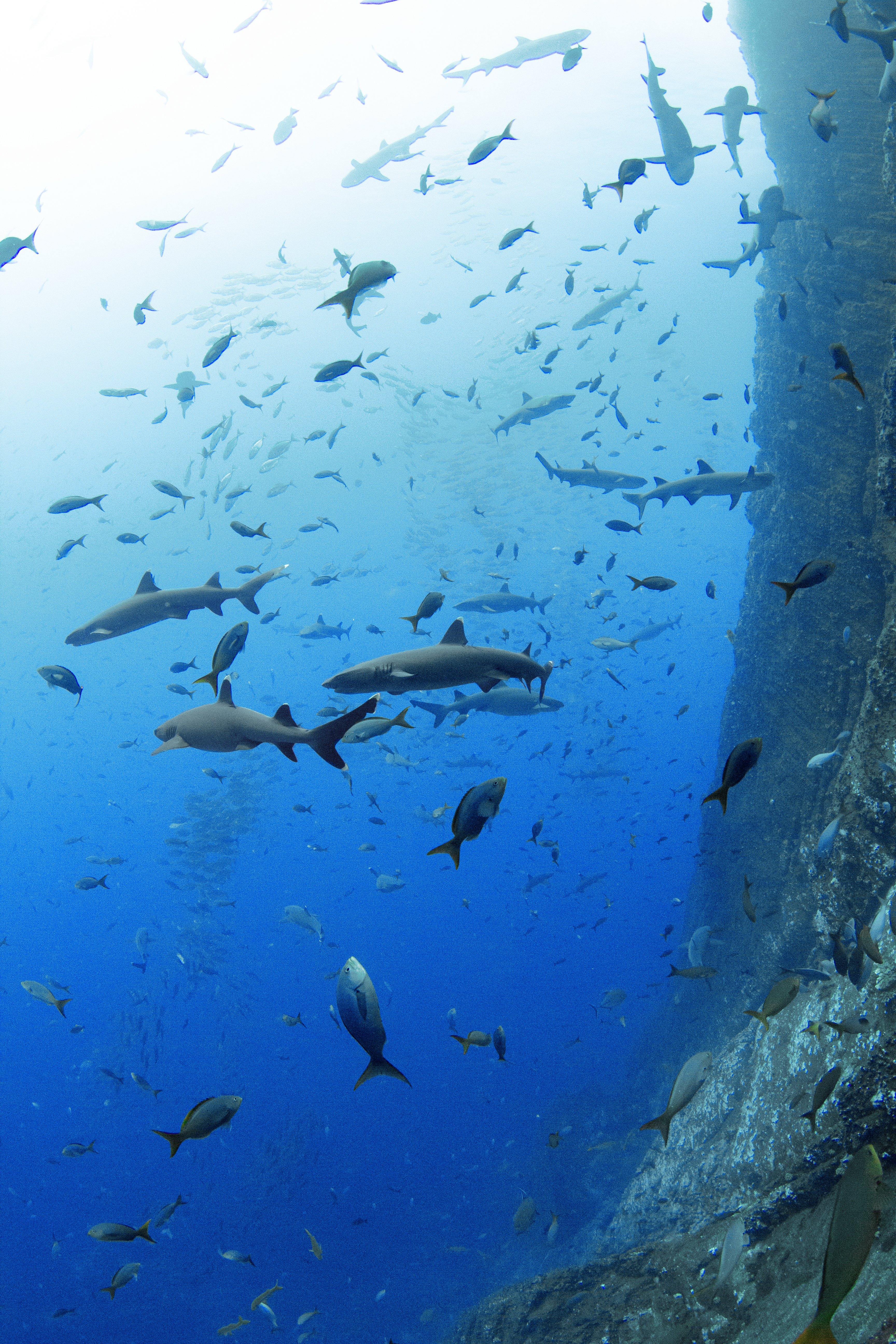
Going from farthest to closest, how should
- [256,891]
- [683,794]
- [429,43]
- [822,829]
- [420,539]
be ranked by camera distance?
1. [683,794]
2. [256,891]
3. [420,539]
4. [429,43]
5. [822,829]

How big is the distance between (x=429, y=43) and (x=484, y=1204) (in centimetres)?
3657

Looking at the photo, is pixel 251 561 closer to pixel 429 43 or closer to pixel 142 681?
pixel 142 681

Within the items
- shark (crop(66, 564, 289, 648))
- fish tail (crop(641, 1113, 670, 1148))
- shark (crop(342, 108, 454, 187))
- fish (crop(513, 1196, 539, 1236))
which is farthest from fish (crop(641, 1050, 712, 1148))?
shark (crop(342, 108, 454, 187))

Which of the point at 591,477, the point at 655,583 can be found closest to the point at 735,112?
the point at 591,477

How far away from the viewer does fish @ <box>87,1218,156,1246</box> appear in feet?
16.7

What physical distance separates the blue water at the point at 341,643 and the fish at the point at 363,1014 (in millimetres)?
6947

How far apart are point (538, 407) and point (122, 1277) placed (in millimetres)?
13829

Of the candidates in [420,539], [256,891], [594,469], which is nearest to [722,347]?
[420,539]

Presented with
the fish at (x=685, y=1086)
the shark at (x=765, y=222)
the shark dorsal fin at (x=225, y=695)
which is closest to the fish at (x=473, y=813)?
the shark dorsal fin at (x=225, y=695)

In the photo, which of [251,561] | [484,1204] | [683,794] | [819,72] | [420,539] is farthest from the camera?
[683,794]

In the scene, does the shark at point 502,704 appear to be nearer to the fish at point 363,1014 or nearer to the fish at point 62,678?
the fish at point 62,678

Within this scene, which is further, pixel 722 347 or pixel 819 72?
pixel 722 347

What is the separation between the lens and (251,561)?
196 ft

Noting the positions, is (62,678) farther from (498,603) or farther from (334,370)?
(498,603)
